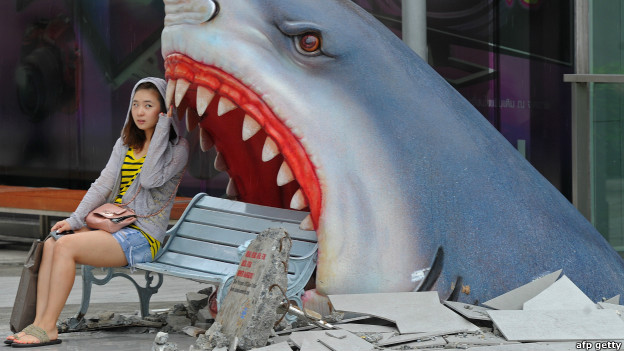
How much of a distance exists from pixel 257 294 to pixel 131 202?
105cm

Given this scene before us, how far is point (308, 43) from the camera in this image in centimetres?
455

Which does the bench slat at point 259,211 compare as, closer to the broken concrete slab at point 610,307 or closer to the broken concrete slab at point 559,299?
the broken concrete slab at point 559,299

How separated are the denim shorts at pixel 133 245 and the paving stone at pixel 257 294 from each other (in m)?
0.64

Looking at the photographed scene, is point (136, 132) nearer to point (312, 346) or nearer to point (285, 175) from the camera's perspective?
point (285, 175)

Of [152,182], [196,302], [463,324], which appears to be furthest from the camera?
[196,302]

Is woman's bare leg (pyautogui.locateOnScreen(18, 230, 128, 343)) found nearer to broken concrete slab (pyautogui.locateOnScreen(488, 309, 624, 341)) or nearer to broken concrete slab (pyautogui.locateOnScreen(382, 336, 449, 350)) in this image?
broken concrete slab (pyautogui.locateOnScreen(382, 336, 449, 350))

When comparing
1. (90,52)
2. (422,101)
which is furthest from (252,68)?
(90,52)

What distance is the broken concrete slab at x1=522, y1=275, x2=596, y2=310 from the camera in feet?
15.2

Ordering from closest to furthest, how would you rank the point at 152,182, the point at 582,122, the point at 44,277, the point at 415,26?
the point at 44,277
the point at 152,182
the point at 415,26
the point at 582,122

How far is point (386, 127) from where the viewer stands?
15.1 feet

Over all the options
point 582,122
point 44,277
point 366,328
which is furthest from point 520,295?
point 582,122

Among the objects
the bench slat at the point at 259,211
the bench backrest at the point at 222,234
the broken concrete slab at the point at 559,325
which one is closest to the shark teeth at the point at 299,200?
the bench backrest at the point at 222,234

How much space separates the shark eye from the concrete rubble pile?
112 centimetres

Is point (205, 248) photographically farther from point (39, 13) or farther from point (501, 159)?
point (39, 13)
